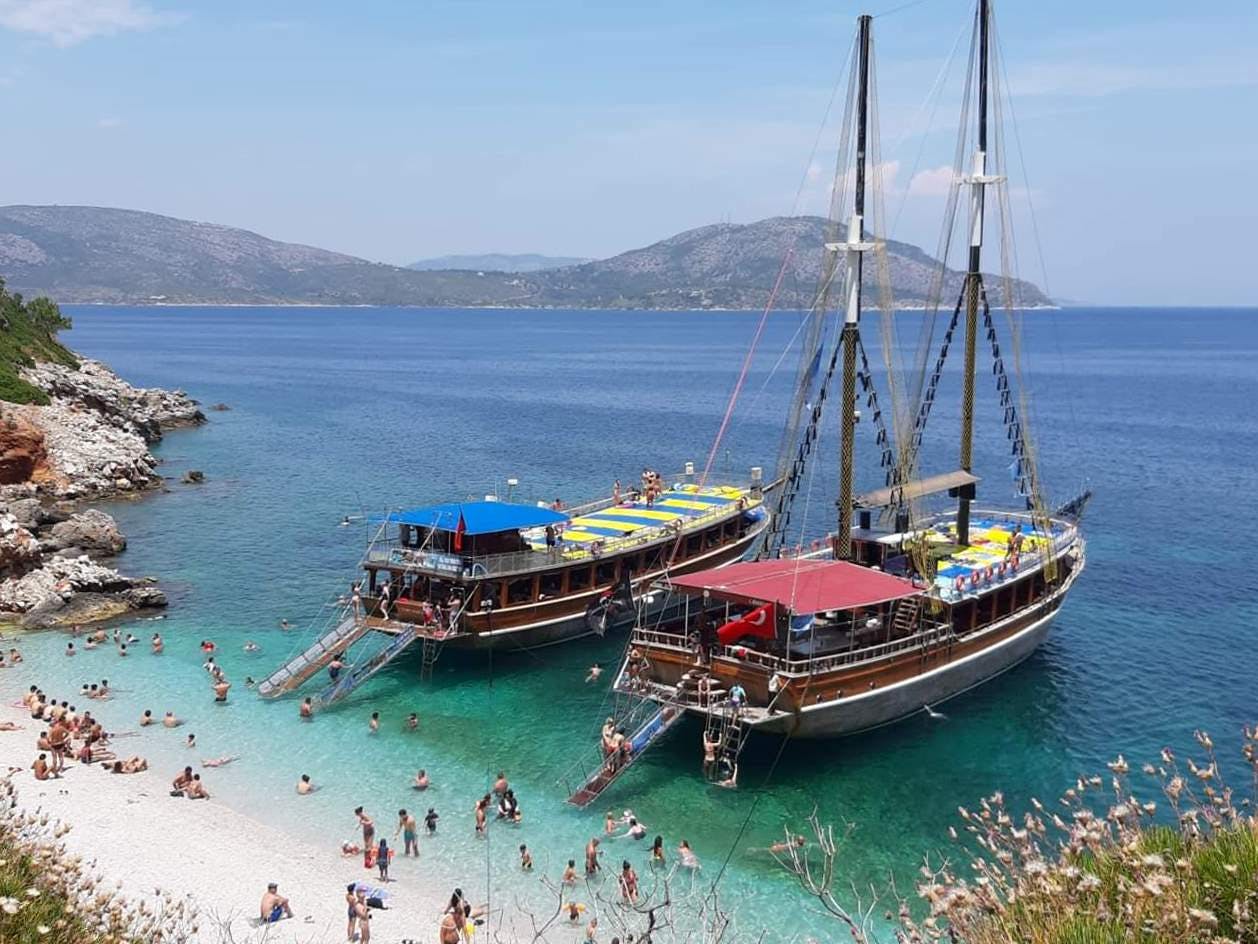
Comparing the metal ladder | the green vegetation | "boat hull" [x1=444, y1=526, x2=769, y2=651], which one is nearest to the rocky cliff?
the green vegetation

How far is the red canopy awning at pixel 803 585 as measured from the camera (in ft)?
102

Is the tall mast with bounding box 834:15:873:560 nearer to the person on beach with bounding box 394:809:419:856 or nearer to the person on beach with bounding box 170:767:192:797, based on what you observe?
the person on beach with bounding box 394:809:419:856

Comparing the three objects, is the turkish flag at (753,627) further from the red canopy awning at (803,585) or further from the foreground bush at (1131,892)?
the foreground bush at (1131,892)

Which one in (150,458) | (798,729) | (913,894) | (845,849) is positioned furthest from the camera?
(150,458)

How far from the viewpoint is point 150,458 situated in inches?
2968

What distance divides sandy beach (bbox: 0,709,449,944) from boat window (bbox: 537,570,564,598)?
14063 millimetres

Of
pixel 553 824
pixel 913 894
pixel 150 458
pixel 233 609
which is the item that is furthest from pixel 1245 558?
pixel 150 458

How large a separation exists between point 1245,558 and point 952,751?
30.9 meters

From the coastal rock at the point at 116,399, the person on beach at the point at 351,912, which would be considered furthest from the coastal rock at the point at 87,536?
the person on beach at the point at 351,912

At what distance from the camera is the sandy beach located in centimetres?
2361

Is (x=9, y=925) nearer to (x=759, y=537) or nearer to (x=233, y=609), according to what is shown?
(x=233, y=609)

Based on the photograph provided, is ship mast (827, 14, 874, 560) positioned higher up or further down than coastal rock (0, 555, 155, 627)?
higher up

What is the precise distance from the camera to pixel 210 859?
26109 mm

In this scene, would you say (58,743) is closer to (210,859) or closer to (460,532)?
(210,859)
